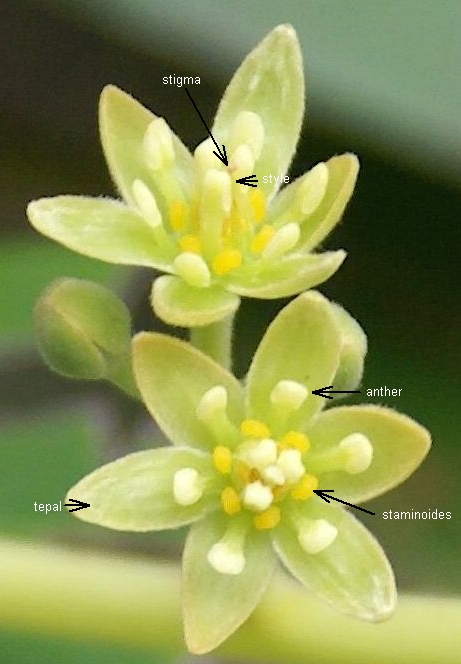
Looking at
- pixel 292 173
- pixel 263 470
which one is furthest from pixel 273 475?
pixel 292 173

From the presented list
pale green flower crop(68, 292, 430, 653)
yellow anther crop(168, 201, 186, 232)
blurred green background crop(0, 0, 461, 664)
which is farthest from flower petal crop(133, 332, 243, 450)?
blurred green background crop(0, 0, 461, 664)

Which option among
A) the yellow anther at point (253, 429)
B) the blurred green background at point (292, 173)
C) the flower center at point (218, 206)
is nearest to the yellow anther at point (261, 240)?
the flower center at point (218, 206)

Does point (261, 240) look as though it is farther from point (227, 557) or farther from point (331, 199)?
point (227, 557)

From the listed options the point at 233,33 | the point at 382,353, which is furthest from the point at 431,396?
the point at 233,33

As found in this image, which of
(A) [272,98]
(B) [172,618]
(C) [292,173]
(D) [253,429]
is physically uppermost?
(C) [292,173]

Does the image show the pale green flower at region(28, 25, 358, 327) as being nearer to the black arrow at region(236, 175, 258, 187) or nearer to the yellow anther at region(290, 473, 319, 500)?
the black arrow at region(236, 175, 258, 187)

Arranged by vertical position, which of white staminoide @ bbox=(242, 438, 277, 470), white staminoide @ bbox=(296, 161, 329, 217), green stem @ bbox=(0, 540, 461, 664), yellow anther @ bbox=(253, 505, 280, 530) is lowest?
green stem @ bbox=(0, 540, 461, 664)

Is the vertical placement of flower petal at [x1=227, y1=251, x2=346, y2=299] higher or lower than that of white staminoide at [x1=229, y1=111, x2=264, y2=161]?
lower
